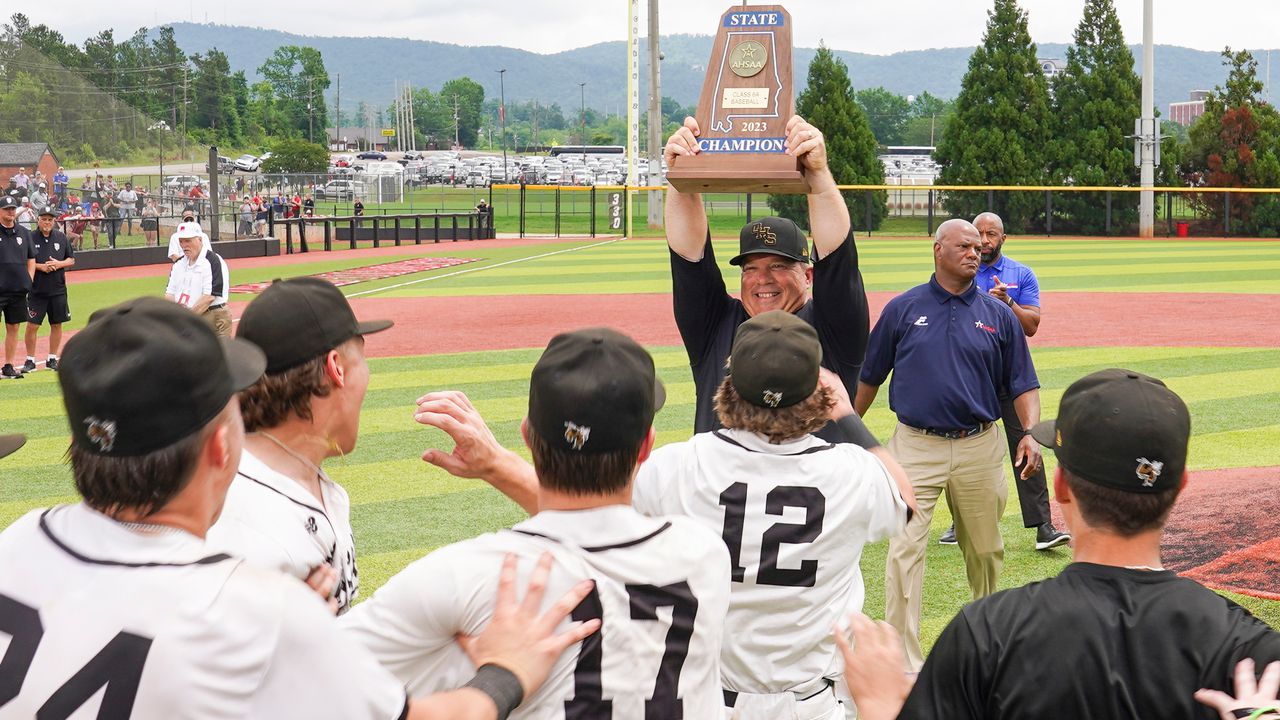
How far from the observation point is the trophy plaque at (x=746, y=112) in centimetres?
514

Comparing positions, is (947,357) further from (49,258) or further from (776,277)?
(49,258)

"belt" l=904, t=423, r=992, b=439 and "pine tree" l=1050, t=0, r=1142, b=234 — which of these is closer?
"belt" l=904, t=423, r=992, b=439

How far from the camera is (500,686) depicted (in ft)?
7.57

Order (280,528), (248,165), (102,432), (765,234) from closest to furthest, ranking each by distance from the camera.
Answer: (102,432)
(280,528)
(765,234)
(248,165)

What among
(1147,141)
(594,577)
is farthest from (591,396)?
(1147,141)

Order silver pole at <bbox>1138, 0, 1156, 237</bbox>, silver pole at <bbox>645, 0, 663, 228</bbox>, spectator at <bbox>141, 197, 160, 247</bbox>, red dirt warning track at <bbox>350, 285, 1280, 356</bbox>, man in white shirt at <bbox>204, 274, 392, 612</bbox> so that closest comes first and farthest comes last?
man in white shirt at <bbox>204, 274, 392, 612</bbox>
red dirt warning track at <bbox>350, 285, 1280, 356</bbox>
spectator at <bbox>141, 197, 160, 247</bbox>
silver pole at <bbox>1138, 0, 1156, 237</bbox>
silver pole at <bbox>645, 0, 663, 228</bbox>

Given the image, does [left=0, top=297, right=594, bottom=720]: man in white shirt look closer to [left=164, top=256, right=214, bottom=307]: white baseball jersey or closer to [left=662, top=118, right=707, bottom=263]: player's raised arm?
[left=662, top=118, right=707, bottom=263]: player's raised arm

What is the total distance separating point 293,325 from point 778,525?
1.41 m

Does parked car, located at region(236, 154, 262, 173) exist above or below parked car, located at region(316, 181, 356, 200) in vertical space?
above

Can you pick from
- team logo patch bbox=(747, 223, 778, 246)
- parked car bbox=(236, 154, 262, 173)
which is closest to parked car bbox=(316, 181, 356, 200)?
parked car bbox=(236, 154, 262, 173)

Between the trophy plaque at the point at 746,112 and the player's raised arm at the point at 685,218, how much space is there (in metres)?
0.08

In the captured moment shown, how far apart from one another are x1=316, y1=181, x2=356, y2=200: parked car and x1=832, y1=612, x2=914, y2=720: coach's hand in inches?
2332

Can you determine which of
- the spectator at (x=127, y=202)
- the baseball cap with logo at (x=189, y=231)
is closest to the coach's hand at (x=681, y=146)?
the baseball cap with logo at (x=189, y=231)

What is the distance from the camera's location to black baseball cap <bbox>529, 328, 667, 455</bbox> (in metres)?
2.51
